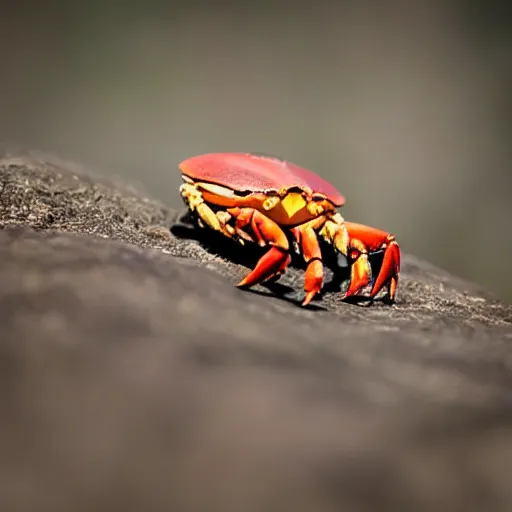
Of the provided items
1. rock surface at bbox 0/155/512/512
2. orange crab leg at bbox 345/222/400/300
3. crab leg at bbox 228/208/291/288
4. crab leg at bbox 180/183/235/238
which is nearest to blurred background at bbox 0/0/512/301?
crab leg at bbox 180/183/235/238

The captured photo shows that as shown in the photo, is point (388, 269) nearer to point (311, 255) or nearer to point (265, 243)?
point (311, 255)

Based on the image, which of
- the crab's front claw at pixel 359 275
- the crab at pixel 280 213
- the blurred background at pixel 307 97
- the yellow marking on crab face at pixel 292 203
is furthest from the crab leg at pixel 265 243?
the blurred background at pixel 307 97

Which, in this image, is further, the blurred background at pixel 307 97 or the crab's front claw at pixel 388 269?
the blurred background at pixel 307 97

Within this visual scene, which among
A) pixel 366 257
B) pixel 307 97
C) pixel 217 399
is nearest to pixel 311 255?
pixel 366 257

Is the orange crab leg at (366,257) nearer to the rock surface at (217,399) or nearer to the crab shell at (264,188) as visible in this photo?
the crab shell at (264,188)

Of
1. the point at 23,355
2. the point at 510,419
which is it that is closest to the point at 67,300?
the point at 23,355

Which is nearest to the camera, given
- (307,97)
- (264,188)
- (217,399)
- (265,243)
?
(217,399)

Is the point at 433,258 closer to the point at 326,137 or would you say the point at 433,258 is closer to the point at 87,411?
the point at 326,137
